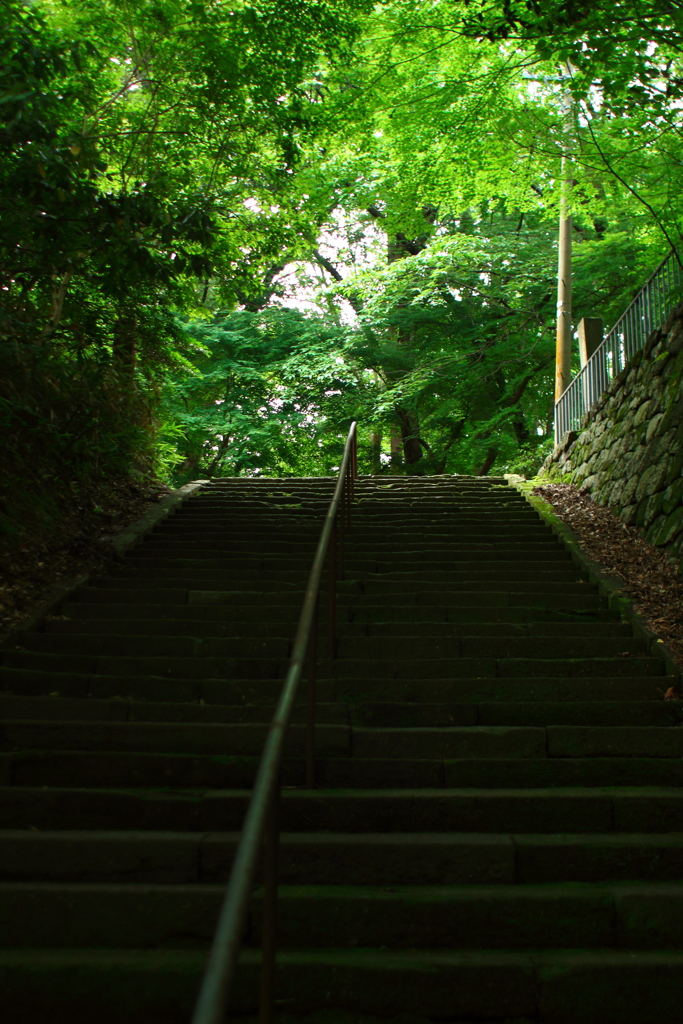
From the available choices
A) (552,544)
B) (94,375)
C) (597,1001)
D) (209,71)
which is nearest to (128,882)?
(597,1001)

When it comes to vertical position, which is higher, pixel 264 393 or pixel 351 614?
pixel 264 393

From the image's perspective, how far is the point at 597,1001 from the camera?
214 centimetres

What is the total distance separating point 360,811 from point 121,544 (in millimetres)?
4208

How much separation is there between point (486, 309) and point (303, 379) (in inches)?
163

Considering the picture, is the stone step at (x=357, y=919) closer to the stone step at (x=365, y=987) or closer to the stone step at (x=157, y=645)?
the stone step at (x=365, y=987)

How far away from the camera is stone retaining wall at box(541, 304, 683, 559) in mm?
5793

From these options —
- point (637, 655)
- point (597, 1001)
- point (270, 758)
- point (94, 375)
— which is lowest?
point (597, 1001)

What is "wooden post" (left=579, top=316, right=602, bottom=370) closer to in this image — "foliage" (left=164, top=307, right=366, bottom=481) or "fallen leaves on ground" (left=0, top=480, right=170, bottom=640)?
"foliage" (left=164, top=307, right=366, bottom=481)

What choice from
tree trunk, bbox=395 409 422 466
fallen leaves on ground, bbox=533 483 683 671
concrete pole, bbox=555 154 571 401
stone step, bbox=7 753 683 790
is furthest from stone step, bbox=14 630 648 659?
tree trunk, bbox=395 409 422 466

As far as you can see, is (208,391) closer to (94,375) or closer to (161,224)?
(94,375)

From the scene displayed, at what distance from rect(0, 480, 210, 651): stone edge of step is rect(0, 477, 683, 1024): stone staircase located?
0.11m

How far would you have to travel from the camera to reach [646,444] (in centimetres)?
667

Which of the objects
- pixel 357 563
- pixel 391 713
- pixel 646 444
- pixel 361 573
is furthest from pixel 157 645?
pixel 646 444

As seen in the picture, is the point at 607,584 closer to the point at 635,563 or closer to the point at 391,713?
the point at 635,563
